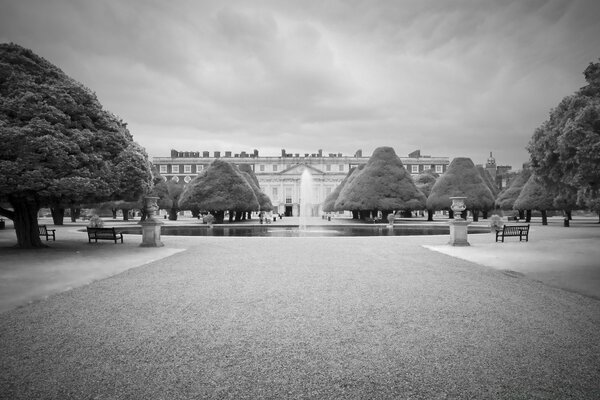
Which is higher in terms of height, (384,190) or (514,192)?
(384,190)

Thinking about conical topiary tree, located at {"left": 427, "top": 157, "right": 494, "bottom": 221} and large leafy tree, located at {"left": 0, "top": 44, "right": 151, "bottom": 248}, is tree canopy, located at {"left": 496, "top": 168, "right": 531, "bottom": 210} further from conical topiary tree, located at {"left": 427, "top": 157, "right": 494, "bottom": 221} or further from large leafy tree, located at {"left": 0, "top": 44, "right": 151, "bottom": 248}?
large leafy tree, located at {"left": 0, "top": 44, "right": 151, "bottom": 248}

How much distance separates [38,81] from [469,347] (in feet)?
49.1

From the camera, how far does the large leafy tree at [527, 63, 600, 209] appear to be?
875cm

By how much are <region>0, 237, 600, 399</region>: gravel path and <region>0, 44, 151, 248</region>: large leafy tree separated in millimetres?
5513

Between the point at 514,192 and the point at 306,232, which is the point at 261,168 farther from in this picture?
the point at 306,232

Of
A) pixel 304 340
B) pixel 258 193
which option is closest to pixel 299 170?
pixel 258 193

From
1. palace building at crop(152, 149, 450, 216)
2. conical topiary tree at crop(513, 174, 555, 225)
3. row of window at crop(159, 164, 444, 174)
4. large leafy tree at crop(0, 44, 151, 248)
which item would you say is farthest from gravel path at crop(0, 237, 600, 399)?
row of window at crop(159, 164, 444, 174)

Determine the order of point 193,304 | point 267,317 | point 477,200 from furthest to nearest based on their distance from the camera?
point 477,200
point 193,304
point 267,317

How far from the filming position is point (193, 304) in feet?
19.7

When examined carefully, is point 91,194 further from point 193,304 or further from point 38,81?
point 193,304

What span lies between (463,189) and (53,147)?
39.5 meters

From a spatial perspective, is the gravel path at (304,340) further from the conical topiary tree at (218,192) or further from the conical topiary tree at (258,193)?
the conical topiary tree at (258,193)

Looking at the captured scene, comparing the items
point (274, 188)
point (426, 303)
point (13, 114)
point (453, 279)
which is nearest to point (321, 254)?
point (453, 279)

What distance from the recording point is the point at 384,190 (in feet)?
128
